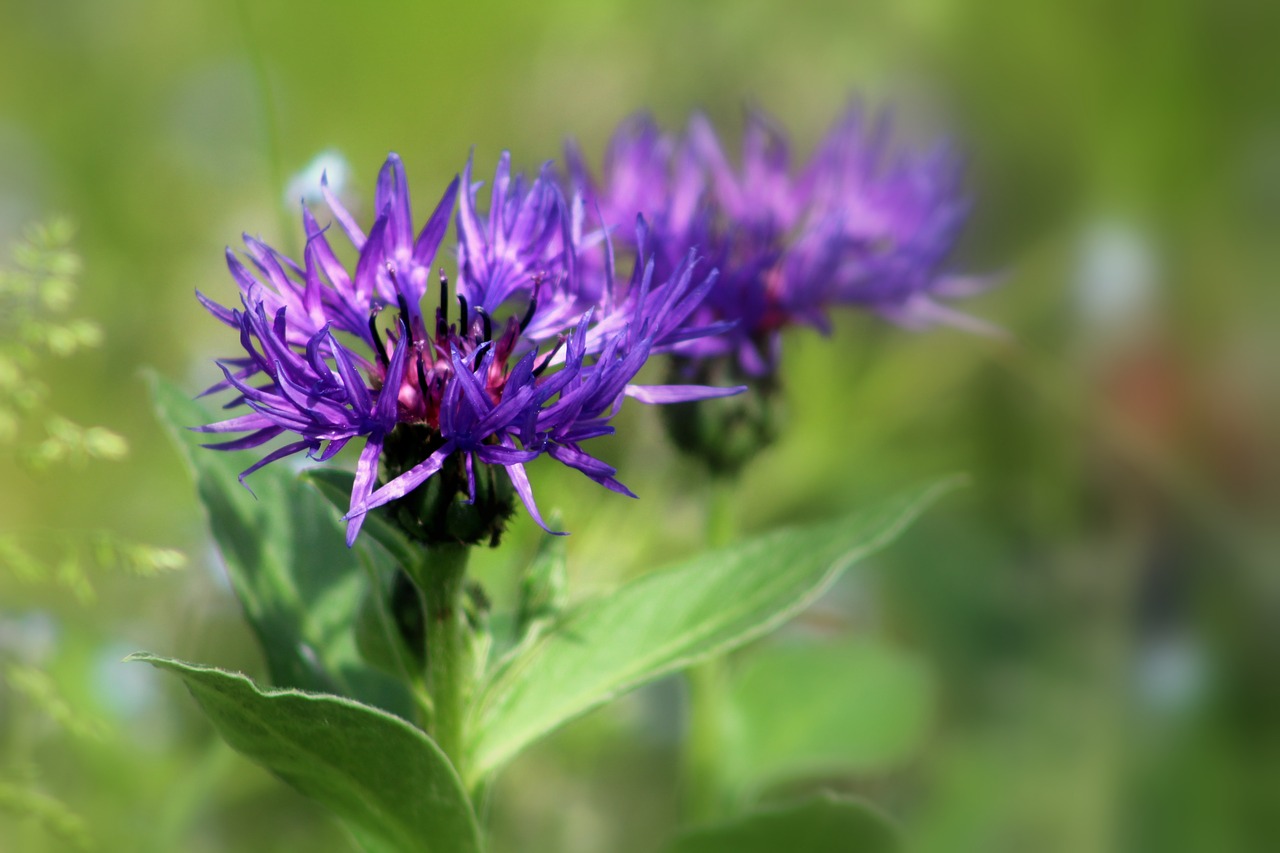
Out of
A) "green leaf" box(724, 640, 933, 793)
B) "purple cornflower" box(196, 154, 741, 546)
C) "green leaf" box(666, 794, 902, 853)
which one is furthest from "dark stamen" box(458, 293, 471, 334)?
"green leaf" box(724, 640, 933, 793)

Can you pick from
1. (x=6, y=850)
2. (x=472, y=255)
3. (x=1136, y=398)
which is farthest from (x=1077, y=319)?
(x=6, y=850)

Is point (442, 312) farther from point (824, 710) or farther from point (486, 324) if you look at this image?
point (824, 710)

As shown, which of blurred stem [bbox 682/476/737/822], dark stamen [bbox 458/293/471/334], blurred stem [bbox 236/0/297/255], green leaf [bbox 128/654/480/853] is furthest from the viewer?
blurred stem [bbox 682/476/737/822]

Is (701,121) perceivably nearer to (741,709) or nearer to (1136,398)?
(741,709)

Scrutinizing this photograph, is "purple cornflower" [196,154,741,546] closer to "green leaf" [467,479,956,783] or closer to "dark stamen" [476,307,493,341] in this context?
"dark stamen" [476,307,493,341]

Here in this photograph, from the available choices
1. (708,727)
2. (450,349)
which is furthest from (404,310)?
(708,727)

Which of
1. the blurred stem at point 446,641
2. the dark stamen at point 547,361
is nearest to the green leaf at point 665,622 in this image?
the blurred stem at point 446,641
